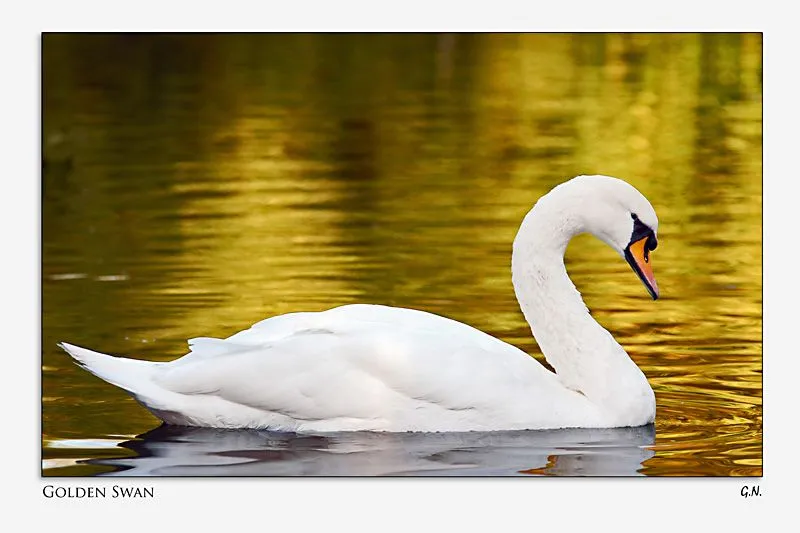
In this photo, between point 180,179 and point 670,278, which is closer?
point 670,278

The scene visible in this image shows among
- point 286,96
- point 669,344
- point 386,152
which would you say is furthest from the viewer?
point 286,96

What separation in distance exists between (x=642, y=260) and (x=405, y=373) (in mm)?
1455

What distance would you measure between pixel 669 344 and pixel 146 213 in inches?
188

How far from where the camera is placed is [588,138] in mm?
16656

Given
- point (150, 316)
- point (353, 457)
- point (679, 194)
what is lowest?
point (353, 457)

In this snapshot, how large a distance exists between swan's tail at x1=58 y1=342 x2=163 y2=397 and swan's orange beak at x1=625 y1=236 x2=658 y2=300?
8.22 ft

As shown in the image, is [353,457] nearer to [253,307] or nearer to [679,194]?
[253,307]

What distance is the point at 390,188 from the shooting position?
15680 millimetres

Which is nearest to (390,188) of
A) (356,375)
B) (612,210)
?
(612,210)

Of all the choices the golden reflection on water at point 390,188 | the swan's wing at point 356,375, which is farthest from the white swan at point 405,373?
the golden reflection on water at point 390,188

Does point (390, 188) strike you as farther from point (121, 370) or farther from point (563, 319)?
point (121, 370)

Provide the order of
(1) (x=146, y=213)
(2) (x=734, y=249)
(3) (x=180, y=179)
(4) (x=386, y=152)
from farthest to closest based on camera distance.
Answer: (4) (x=386, y=152), (3) (x=180, y=179), (1) (x=146, y=213), (2) (x=734, y=249)

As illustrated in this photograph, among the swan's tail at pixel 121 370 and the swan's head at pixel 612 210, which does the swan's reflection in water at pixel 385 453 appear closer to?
the swan's tail at pixel 121 370

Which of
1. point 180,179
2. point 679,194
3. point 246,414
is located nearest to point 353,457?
point 246,414
